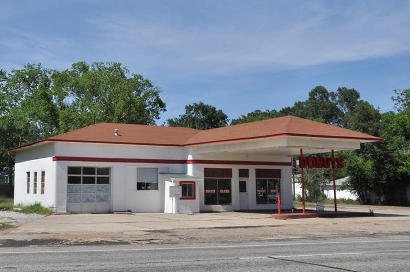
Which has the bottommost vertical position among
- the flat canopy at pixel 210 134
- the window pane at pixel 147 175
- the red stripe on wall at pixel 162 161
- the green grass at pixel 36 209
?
the green grass at pixel 36 209

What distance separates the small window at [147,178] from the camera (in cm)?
3194

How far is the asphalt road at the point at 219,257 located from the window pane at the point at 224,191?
17.9 metres

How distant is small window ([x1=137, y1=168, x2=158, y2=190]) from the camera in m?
31.9

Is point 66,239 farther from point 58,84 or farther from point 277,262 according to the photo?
point 58,84

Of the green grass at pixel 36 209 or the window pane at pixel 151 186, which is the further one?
the window pane at pixel 151 186

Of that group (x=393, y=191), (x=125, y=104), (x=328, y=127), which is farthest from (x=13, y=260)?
(x=125, y=104)

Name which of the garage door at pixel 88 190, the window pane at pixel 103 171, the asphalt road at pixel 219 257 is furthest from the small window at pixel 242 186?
the asphalt road at pixel 219 257

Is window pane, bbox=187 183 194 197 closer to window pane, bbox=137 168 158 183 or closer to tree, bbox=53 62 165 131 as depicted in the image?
window pane, bbox=137 168 158 183

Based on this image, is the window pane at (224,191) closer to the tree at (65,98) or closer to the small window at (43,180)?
the small window at (43,180)

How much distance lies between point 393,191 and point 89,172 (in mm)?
31557

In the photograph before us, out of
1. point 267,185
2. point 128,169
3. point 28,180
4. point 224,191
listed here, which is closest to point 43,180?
point 28,180

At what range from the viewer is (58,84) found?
64.1m

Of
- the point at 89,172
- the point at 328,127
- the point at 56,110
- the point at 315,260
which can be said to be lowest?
the point at 315,260

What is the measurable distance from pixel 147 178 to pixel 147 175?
0.19 metres
